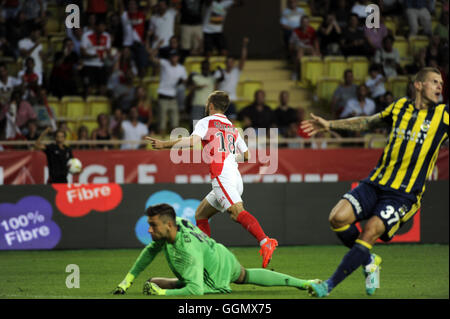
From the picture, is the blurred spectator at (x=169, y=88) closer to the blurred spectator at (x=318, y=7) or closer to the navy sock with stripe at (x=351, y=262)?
the blurred spectator at (x=318, y=7)

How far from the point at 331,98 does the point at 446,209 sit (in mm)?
4428

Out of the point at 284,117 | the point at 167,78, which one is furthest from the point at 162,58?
the point at 284,117

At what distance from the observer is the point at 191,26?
734 inches

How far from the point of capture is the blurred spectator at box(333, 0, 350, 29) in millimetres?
19172

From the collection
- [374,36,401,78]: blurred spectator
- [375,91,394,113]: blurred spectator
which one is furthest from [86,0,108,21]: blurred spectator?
[375,91,394,113]: blurred spectator

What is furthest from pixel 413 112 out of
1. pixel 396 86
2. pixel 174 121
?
pixel 396 86

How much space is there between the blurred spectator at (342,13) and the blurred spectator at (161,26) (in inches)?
152

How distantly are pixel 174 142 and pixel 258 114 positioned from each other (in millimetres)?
8222

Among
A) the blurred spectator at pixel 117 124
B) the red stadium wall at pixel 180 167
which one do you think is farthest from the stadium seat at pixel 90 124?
the red stadium wall at pixel 180 167

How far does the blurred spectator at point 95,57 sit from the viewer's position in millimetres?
17484

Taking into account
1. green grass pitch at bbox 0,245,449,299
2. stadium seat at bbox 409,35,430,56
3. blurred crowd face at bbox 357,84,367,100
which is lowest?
green grass pitch at bbox 0,245,449,299

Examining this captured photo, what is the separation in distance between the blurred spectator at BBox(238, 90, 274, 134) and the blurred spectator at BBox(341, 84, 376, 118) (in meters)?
1.52

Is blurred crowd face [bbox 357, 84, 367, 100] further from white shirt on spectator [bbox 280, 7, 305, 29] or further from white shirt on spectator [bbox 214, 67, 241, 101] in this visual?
white shirt on spectator [bbox 280, 7, 305, 29]

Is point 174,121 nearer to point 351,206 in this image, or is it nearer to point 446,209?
point 446,209
